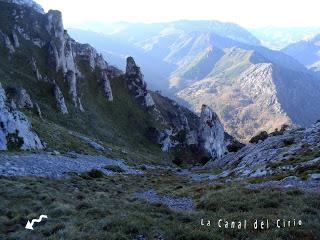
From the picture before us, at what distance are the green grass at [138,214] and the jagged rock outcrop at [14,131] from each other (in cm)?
2038

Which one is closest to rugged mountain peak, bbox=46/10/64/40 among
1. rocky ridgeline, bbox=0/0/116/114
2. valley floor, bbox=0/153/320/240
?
rocky ridgeline, bbox=0/0/116/114

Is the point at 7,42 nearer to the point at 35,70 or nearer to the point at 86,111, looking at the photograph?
the point at 35,70

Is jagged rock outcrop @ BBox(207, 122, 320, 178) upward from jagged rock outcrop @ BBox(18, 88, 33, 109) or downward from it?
downward

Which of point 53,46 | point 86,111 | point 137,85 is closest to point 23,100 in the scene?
point 86,111

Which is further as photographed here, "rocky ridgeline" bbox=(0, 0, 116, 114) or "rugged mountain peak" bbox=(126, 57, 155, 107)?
"rugged mountain peak" bbox=(126, 57, 155, 107)

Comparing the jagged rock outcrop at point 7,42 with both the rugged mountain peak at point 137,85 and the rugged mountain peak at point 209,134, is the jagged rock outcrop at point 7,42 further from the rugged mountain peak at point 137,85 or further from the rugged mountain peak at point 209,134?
the rugged mountain peak at point 209,134

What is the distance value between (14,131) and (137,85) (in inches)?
4495

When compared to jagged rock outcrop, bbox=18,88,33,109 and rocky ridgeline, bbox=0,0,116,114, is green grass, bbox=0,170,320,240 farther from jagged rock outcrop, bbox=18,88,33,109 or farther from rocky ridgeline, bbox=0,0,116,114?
rocky ridgeline, bbox=0,0,116,114

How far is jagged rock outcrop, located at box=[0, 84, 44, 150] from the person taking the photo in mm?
52409

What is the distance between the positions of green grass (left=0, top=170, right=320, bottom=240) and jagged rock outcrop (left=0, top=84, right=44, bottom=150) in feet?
66.9

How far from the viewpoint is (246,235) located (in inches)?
713

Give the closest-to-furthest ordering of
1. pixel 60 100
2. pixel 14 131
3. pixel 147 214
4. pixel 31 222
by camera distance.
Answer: pixel 31 222, pixel 147 214, pixel 14 131, pixel 60 100

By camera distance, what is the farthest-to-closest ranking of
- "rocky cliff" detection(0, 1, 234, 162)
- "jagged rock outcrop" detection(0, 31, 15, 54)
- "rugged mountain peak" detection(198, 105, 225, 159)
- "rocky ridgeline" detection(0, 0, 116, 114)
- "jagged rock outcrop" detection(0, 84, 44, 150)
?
1. "rugged mountain peak" detection(198, 105, 225, 159)
2. "rocky ridgeline" detection(0, 0, 116, 114)
3. "jagged rock outcrop" detection(0, 31, 15, 54)
4. "rocky cliff" detection(0, 1, 234, 162)
5. "jagged rock outcrop" detection(0, 84, 44, 150)

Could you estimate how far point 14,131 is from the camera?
5441 cm
